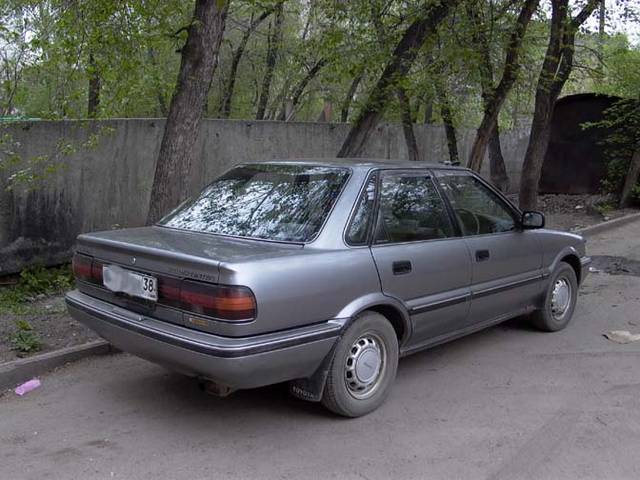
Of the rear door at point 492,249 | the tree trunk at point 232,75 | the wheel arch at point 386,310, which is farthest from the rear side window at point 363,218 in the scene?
the tree trunk at point 232,75

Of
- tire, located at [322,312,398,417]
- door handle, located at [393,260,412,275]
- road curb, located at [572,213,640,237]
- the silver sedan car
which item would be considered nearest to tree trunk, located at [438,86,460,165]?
road curb, located at [572,213,640,237]

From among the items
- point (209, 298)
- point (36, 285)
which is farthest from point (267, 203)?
point (36, 285)

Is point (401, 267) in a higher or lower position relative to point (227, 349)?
higher

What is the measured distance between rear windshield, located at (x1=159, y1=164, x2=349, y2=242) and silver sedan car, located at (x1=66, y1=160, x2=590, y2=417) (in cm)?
1

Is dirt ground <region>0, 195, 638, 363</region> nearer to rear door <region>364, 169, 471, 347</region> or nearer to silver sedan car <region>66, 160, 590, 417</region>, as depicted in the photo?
silver sedan car <region>66, 160, 590, 417</region>

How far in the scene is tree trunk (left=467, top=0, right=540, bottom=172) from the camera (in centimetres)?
986

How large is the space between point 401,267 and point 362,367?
27.7 inches

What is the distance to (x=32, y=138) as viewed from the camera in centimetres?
749

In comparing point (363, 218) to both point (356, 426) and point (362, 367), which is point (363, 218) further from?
point (356, 426)

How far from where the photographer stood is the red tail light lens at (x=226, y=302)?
3504 mm

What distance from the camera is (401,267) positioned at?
4375 mm

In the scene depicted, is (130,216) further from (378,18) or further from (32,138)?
(378,18)

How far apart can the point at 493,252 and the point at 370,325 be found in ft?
5.02

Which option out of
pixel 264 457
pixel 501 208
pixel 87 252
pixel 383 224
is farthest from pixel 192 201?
pixel 501 208
